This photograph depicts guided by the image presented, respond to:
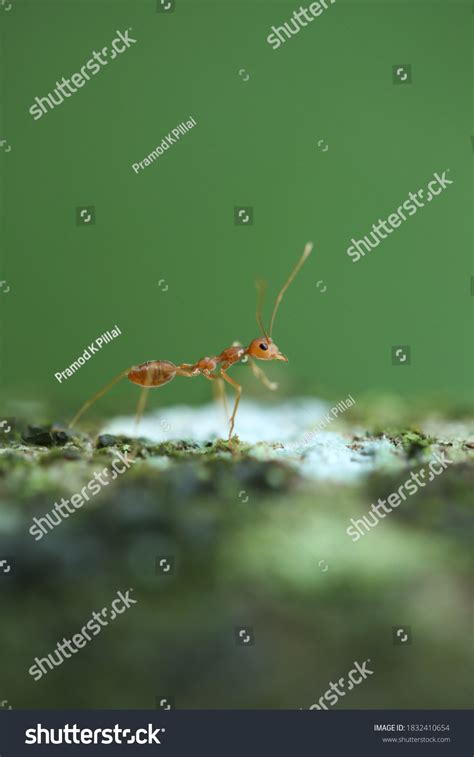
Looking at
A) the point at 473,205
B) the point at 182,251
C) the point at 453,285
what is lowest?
the point at 453,285

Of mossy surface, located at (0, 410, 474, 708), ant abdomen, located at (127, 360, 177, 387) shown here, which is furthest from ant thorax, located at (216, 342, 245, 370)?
mossy surface, located at (0, 410, 474, 708)

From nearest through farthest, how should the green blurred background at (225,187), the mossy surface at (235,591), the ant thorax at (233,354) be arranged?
the mossy surface at (235,591), the ant thorax at (233,354), the green blurred background at (225,187)

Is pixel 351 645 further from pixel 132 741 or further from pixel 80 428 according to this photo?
pixel 80 428

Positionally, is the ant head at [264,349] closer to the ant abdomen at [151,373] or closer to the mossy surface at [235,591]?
the ant abdomen at [151,373]

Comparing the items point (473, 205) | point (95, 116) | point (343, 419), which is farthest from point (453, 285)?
point (95, 116)

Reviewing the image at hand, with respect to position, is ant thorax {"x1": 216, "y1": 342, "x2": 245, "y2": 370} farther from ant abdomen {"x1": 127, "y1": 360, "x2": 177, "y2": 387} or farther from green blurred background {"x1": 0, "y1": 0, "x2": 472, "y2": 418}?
green blurred background {"x1": 0, "y1": 0, "x2": 472, "y2": 418}

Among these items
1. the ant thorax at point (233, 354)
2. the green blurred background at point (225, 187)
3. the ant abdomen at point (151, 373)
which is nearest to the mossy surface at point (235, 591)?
the ant abdomen at point (151, 373)

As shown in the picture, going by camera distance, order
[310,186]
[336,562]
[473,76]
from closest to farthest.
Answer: [336,562]
[473,76]
[310,186]
